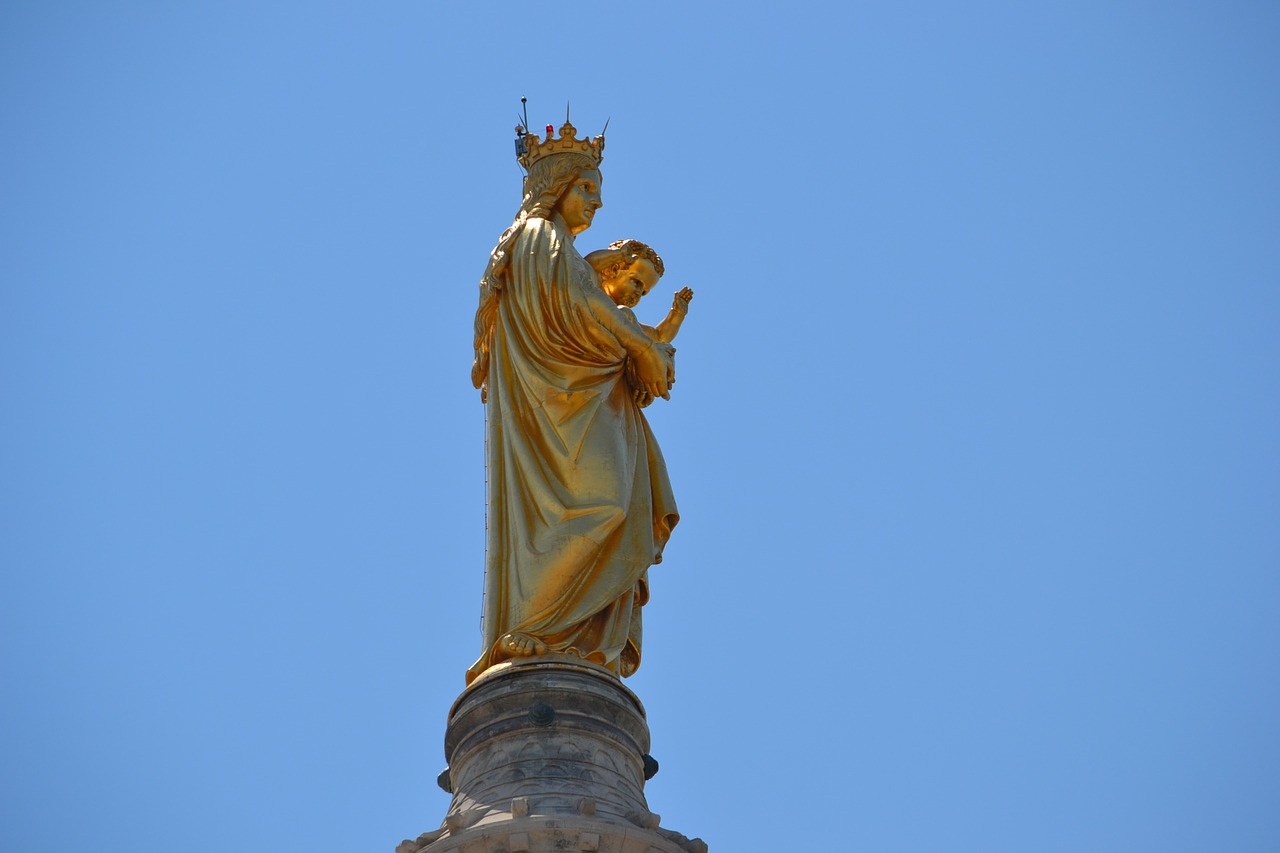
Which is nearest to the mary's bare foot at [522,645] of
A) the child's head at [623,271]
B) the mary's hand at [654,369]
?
the mary's hand at [654,369]

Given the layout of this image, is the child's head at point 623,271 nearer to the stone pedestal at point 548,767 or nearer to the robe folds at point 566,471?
the robe folds at point 566,471

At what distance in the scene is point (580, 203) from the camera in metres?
21.3

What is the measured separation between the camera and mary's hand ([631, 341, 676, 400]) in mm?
20375

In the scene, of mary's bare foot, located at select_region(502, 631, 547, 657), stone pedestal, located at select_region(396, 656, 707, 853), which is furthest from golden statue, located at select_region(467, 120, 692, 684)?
stone pedestal, located at select_region(396, 656, 707, 853)

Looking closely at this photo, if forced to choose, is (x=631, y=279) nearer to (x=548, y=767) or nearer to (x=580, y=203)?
(x=580, y=203)

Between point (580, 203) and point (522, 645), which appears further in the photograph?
point (580, 203)

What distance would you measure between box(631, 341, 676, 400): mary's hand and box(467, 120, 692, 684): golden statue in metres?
0.01

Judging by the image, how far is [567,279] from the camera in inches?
800

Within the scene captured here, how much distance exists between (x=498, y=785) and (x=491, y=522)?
2962mm

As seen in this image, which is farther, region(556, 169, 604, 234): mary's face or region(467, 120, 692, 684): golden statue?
region(556, 169, 604, 234): mary's face

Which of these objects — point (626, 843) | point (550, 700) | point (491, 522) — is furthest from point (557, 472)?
point (626, 843)

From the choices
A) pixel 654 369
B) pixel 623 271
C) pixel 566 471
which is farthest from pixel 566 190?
pixel 566 471

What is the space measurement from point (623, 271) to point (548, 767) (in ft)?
17.5

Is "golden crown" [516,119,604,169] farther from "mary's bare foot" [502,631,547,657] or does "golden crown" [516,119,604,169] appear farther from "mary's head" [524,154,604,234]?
"mary's bare foot" [502,631,547,657]
